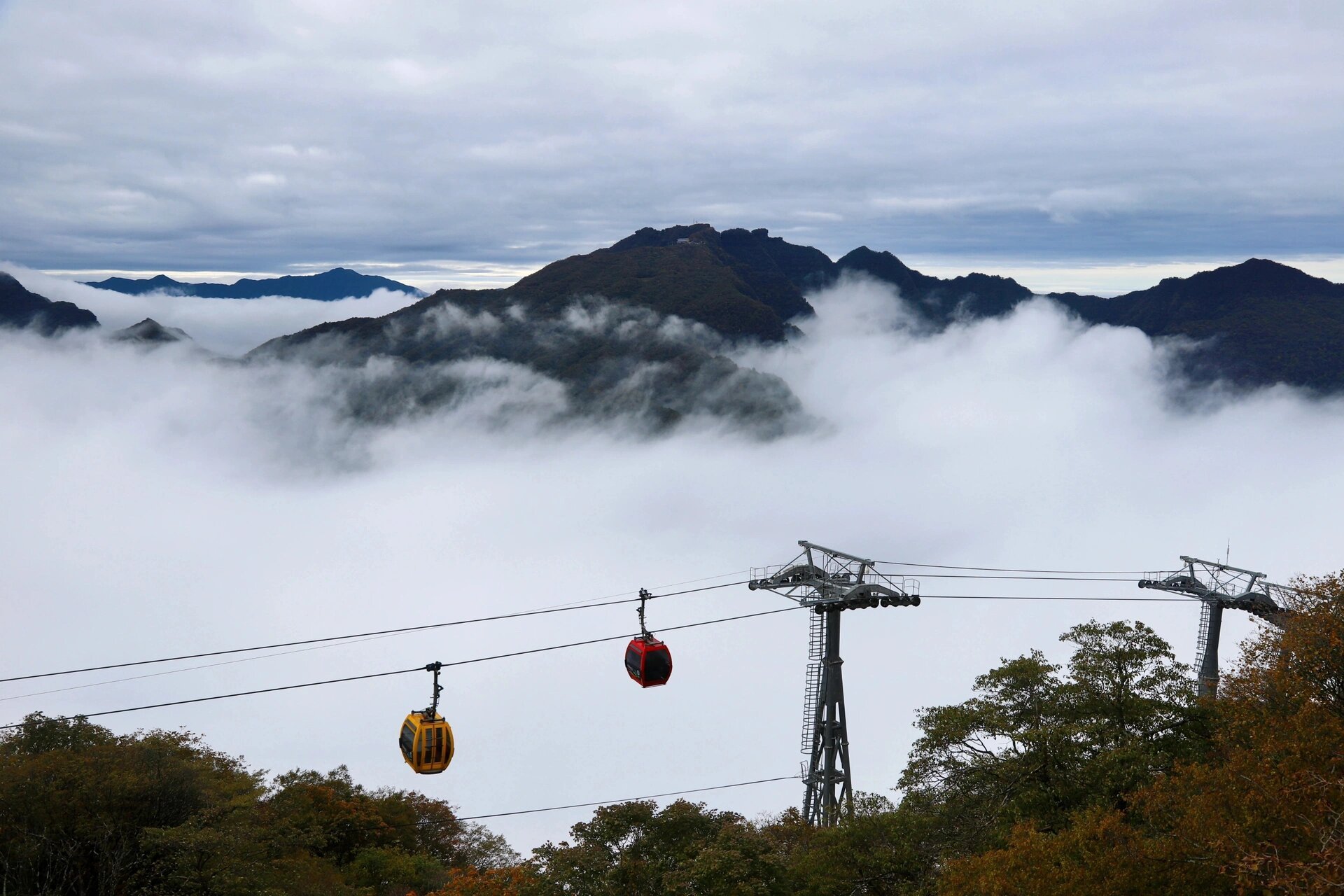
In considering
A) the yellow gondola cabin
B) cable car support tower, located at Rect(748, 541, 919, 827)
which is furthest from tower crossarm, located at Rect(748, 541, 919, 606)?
the yellow gondola cabin

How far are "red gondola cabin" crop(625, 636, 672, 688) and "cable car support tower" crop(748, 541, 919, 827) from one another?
5.15m

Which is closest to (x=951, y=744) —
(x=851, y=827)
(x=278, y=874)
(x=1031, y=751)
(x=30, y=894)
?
(x=1031, y=751)

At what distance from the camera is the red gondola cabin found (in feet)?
97.0

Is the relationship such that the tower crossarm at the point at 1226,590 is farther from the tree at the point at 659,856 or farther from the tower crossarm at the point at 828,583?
the tree at the point at 659,856

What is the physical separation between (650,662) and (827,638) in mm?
8070

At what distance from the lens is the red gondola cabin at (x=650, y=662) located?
29578 mm

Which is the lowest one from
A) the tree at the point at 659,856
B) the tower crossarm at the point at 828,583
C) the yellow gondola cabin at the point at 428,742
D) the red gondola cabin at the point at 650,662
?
the tree at the point at 659,856

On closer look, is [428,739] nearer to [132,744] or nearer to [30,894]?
[30,894]

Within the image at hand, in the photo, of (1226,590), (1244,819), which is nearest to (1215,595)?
(1226,590)

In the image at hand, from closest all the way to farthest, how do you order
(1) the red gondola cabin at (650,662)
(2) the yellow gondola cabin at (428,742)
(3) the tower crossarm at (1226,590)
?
(2) the yellow gondola cabin at (428,742) → (1) the red gondola cabin at (650,662) → (3) the tower crossarm at (1226,590)

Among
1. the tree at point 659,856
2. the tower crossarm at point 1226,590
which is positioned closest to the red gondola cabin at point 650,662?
the tree at point 659,856

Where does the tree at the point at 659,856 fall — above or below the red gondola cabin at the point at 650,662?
below

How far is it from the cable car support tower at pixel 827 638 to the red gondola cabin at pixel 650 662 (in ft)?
16.9

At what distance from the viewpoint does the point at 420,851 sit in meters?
51.3
